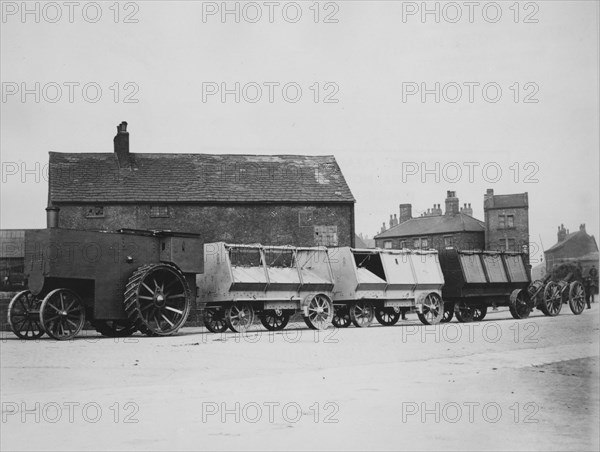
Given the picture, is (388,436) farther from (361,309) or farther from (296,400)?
(361,309)

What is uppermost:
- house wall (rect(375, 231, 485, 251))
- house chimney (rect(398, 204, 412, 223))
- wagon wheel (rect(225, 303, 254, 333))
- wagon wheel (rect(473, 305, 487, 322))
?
house chimney (rect(398, 204, 412, 223))

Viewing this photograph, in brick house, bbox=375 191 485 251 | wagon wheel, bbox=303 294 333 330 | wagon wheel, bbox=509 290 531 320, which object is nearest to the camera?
wagon wheel, bbox=303 294 333 330

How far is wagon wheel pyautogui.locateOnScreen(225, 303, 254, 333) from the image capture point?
18.1m

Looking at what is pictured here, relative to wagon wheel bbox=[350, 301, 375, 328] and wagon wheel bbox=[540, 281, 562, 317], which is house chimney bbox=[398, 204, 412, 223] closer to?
wagon wheel bbox=[540, 281, 562, 317]

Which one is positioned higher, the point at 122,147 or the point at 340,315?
the point at 122,147

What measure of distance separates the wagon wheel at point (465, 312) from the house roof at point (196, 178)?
10026mm

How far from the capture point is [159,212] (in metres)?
29.8

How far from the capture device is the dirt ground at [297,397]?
7137mm

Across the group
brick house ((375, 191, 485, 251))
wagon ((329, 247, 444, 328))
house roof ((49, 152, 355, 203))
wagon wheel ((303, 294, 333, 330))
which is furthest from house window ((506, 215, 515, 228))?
wagon wheel ((303, 294, 333, 330))

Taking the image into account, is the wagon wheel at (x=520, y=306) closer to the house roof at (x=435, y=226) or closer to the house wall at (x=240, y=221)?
the house wall at (x=240, y=221)

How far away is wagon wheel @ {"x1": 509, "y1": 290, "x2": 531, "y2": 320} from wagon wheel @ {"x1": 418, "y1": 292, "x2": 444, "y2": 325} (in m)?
2.95

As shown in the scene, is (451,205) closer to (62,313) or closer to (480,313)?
(480,313)

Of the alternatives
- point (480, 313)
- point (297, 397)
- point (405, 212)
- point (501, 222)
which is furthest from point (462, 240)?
point (297, 397)

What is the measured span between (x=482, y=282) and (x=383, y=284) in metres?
3.91
